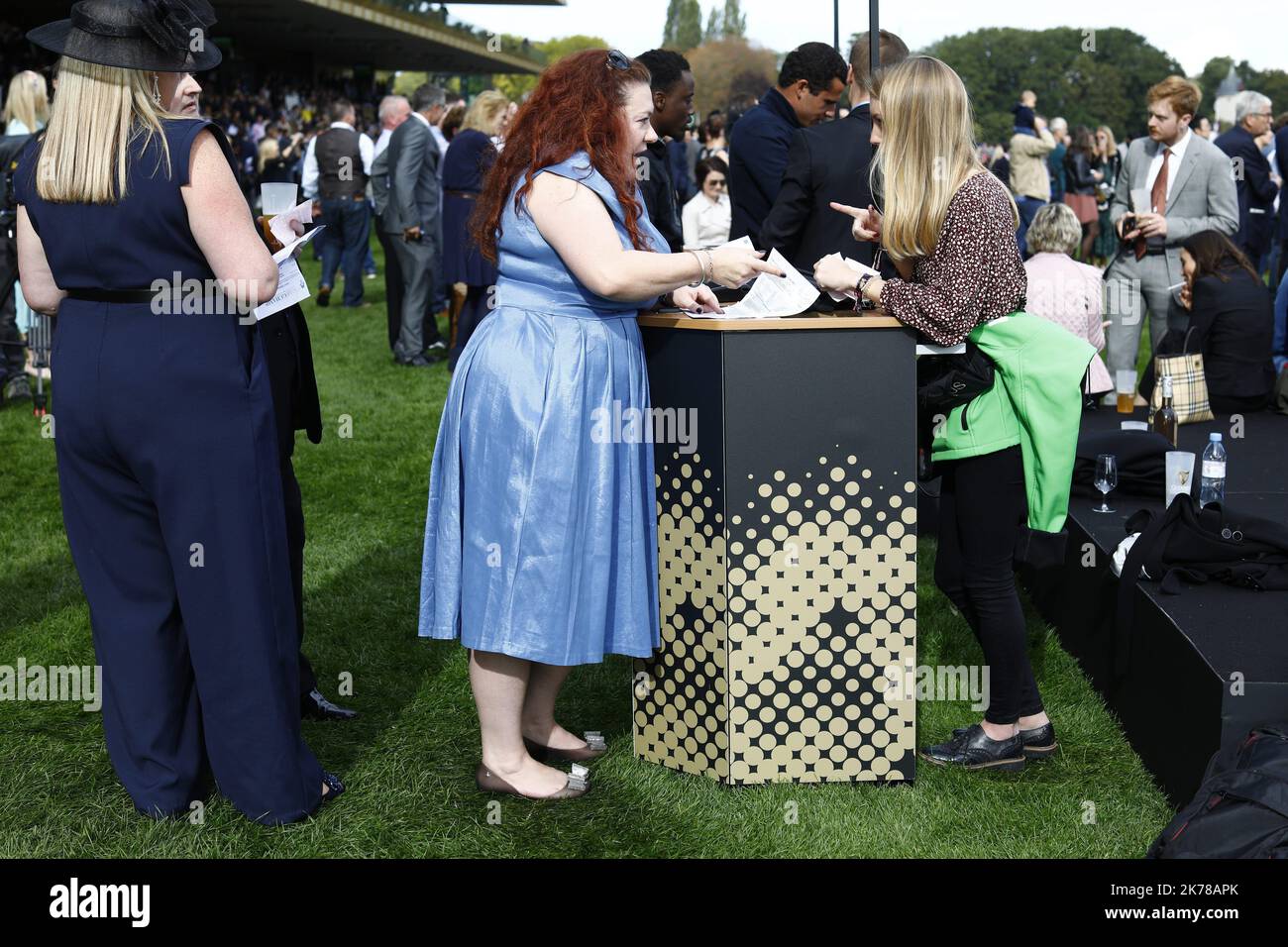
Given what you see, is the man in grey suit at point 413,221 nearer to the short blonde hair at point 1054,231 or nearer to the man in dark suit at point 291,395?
the short blonde hair at point 1054,231

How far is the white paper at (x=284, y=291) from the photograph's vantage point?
331 centimetres

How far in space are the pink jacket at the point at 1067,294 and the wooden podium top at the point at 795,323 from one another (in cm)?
355

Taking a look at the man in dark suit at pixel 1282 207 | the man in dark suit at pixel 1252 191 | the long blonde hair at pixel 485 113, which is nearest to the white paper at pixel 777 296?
the long blonde hair at pixel 485 113

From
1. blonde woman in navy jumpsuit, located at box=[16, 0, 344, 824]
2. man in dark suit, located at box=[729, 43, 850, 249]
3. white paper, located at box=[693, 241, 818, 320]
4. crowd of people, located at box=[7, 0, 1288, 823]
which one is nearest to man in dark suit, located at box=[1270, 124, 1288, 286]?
man in dark suit, located at box=[729, 43, 850, 249]

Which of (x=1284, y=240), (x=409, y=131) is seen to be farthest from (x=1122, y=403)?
(x=1284, y=240)

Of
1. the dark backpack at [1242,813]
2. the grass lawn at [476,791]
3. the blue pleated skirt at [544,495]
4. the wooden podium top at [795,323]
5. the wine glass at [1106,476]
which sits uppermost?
the wooden podium top at [795,323]

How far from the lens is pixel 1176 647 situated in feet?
11.9

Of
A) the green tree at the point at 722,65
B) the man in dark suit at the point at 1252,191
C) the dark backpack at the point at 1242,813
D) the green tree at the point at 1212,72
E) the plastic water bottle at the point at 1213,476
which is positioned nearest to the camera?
the dark backpack at the point at 1242,813

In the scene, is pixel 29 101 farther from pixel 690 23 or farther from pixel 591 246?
pixel 690 23

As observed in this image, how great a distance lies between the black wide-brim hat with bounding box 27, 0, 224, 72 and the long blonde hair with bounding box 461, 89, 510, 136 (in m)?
6.60

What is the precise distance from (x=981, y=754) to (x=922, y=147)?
1642 mm

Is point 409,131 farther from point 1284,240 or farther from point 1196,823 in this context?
point 1196,823
